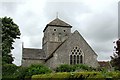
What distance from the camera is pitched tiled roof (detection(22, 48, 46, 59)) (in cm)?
5018

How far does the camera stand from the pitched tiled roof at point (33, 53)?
50178 mm

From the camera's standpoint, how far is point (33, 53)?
51.9m

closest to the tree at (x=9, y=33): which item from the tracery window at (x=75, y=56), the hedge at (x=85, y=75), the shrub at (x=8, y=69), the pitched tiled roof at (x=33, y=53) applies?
the shrub at (x=8, y=69)

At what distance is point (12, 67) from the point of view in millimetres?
38062

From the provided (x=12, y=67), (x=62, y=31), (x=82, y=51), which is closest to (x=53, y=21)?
(x=62, y=31)

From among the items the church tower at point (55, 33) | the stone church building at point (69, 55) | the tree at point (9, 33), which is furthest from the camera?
the church tower at point (55, 33)

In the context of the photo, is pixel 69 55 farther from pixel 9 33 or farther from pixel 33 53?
pixel 9 33

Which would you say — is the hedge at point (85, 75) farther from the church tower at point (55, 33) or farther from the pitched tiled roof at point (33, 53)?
the church tower at point (55, 33)

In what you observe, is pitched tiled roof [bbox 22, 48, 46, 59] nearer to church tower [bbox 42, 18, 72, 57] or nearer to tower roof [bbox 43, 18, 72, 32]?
church tower [bbox 42, 18, 72, 57]

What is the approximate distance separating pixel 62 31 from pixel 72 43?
346 inches

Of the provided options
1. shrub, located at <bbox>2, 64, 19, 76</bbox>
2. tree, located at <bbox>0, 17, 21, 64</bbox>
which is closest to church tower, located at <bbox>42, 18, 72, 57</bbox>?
tree, located at <bbox>0, 17, 21, 64</bbox>

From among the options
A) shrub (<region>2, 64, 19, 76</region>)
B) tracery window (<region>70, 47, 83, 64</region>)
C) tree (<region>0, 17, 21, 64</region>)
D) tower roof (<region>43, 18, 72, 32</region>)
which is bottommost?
shrub (<region>2, 64, 19, 76</region>)

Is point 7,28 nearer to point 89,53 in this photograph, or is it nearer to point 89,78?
point 89,53

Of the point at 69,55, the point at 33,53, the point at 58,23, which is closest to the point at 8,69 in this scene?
the point at 69,55
